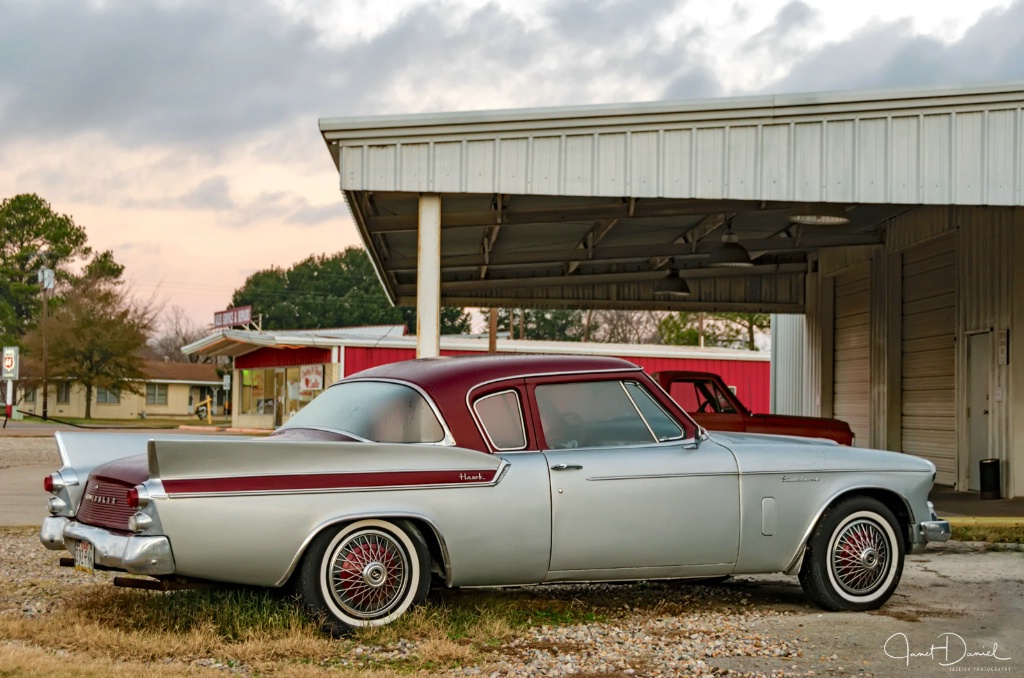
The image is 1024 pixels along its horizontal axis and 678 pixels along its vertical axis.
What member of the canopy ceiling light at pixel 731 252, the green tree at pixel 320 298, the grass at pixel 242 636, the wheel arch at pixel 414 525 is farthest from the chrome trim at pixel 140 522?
the green tree at pixel 320 298

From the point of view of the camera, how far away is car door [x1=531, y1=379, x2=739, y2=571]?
246 inches

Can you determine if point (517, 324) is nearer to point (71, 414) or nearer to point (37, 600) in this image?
point (71, 414)

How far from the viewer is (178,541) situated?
5426 mm

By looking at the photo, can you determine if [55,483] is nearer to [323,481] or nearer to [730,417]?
[323,481]

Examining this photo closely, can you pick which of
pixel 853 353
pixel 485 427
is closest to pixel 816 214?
pixel 853 353

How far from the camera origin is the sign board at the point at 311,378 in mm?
39594

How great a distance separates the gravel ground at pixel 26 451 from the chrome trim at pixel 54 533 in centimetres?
1617

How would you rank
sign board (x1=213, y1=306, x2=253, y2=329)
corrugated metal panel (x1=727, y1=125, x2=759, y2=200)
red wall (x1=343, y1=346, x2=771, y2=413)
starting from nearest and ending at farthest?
corrugated metal panel (x1=727, y1=125, x2=759, y2=200) → red wall (x1=343, y1=346, x2=771, y2=413) → sign board (x1=213, y1=306, x2=253, y2=329)

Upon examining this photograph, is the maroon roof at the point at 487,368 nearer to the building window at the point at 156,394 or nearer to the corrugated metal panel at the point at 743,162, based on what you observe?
the corrugated metal panel at the point at 743,162

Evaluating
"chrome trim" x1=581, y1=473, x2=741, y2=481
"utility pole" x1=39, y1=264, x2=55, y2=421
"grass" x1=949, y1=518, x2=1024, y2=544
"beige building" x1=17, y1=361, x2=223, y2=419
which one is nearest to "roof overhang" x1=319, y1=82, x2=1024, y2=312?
"grass" x1=949, y1=518, x2=1024, y2=544

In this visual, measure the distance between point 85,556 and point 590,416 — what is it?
2747mm

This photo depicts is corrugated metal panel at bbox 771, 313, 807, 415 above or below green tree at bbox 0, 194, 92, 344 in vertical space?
below

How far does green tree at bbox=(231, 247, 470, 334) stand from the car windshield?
76.0m

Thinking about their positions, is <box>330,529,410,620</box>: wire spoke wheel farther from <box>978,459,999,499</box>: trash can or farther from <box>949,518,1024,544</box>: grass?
<box>978,459,999,499</box>: trash can
